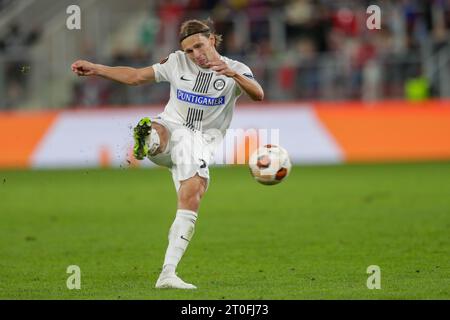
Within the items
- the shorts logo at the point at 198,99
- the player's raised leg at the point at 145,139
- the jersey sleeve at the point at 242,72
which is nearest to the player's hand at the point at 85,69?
the player's raised leg at the point at 145,139

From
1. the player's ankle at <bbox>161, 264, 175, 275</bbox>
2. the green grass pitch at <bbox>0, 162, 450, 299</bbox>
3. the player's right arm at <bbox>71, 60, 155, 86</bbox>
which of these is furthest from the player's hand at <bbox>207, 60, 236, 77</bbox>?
the green grass pitch at <bbox>0, 162, 450, 299</bbox>

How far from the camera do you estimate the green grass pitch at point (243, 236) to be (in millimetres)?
8453

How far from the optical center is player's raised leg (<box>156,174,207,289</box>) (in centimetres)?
837

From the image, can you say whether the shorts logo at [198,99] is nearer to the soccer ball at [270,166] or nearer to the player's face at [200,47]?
the player's face at [200,47]

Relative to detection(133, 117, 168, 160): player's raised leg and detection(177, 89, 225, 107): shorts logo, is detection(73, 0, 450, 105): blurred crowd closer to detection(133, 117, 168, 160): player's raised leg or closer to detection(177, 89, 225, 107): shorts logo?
detection(177, 89, 225, 107): shorts logo

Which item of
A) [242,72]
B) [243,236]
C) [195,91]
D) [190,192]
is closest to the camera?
[190,192]

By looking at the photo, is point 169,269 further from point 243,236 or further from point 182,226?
point 243,236

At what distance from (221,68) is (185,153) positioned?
2.86 feet

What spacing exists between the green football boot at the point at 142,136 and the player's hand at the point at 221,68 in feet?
2.43

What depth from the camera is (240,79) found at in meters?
8.61

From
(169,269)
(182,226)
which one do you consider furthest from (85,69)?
(169,269)

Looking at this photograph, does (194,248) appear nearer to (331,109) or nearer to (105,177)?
(105,177)

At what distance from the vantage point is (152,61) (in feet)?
80.7

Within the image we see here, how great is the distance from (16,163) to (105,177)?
261cm
